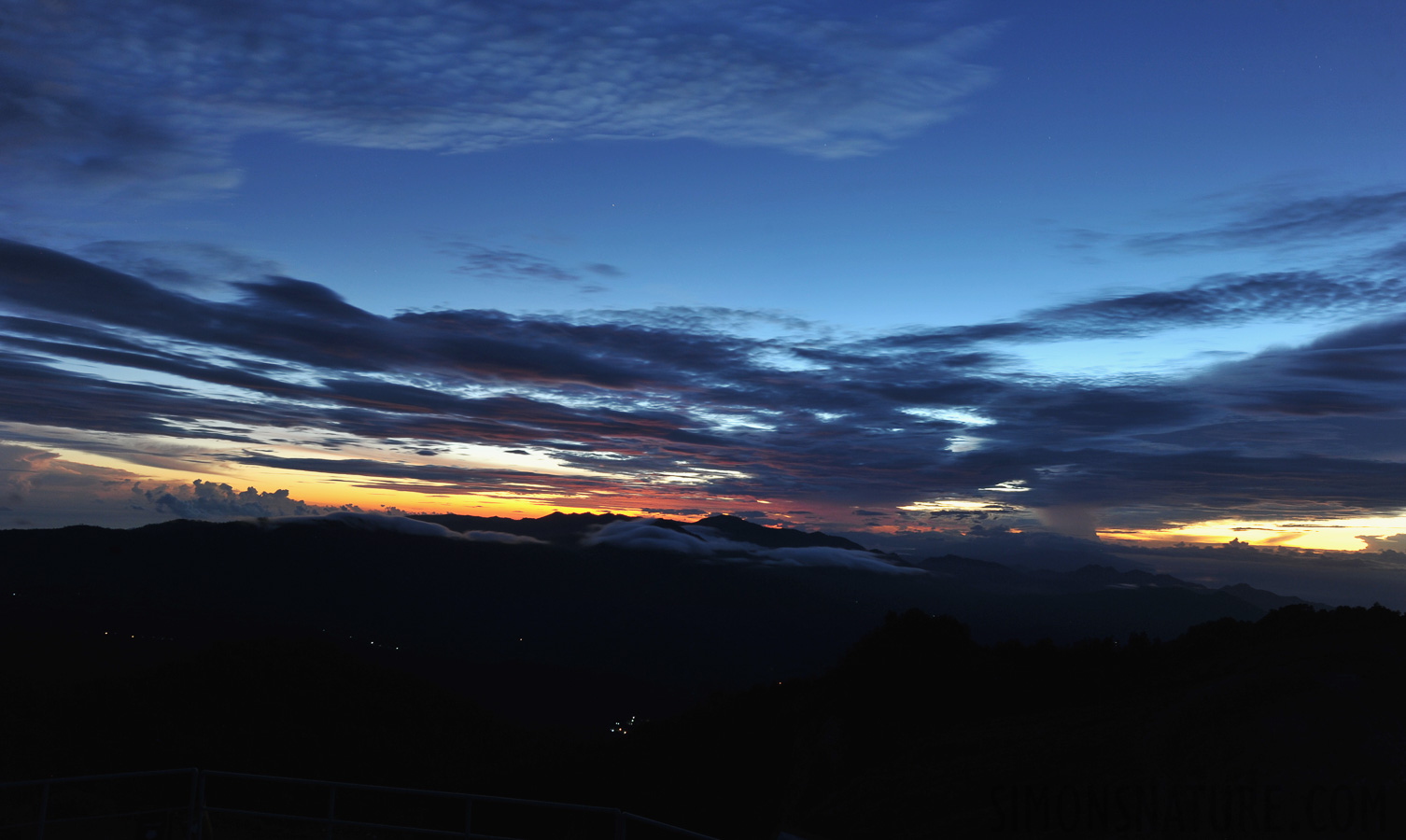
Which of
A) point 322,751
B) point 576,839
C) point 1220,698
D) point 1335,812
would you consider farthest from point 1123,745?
point 322,751

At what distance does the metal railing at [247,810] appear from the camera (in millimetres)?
10203

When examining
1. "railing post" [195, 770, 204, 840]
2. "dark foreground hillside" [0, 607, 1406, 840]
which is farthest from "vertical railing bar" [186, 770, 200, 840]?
"dark foreground hillside" [0, 607, 1406, 840]

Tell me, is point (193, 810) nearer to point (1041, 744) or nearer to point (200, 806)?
point (200, 806)

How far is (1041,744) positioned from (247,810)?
73.0 feet

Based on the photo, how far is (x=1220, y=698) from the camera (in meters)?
21.2

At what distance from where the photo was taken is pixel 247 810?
22469 millimetres

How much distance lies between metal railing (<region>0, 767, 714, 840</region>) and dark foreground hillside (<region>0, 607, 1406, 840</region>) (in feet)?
18.8

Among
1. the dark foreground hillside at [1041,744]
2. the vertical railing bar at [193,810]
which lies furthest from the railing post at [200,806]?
the dark foreground hillside at [1041,744]

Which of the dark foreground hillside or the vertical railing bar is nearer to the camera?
the vertical railing bar

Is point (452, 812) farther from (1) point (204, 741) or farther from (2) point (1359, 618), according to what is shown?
(2) point (1359, 618)

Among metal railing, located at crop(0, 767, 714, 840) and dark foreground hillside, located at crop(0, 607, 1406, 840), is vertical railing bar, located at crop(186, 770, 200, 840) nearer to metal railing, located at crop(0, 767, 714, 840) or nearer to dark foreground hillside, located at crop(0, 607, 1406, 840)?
metal railing, located at crop(0, 767, 714, 840)

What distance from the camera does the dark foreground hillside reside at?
18.7 metres

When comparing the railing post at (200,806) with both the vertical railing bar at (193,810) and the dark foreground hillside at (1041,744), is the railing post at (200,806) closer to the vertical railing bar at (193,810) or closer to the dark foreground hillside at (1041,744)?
the vertical railing bar at (193,810)

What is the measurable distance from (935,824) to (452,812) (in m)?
58.0
